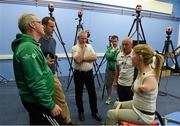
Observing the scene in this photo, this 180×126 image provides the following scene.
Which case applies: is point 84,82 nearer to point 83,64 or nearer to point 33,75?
point 83,64

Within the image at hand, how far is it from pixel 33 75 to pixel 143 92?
91cm

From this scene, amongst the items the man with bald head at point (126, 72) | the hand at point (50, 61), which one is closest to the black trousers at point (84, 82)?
the man with bald head at point (126, 72)

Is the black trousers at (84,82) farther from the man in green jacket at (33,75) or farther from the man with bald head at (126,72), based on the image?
the man in green jacket at (33,75)

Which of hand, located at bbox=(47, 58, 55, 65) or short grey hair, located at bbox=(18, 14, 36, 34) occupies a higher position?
short grey hair, located at bbox=(18, 14, 36, 34)

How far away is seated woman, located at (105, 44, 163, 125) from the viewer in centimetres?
203

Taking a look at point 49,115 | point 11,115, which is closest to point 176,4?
point 11,115

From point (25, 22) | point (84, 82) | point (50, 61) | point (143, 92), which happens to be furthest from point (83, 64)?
point (25, 22)

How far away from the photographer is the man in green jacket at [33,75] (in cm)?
174

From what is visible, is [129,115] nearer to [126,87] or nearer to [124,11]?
[126,87]

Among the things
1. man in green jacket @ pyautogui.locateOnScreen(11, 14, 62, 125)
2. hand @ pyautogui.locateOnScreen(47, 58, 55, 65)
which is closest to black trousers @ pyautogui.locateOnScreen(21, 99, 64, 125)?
man in green jacket @ pyautogui.locateOnScreen(11, 14, 62, 125)

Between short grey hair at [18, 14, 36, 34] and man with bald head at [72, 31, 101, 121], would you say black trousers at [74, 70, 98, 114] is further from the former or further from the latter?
short grey hair at [18, 14, 36, 34]

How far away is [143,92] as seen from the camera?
2.01 metres

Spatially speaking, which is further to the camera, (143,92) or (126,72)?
(126,72)

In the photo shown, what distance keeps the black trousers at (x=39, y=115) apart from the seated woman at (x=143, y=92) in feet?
1.96
